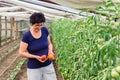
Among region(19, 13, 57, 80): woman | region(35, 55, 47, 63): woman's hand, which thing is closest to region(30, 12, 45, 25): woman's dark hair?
region(19, 13, 57, 80): woman

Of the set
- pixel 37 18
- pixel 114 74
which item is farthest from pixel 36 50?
pixel 114 74

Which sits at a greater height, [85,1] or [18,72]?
[85,1]

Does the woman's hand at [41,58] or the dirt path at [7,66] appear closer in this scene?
the woman's hand at [41,58]

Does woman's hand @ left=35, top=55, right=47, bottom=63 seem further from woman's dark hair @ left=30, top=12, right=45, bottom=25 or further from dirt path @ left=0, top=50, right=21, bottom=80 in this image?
dirt path @ left=0, top=50, right=21, bottom=80

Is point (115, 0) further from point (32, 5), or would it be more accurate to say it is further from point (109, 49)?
point (32, 5)

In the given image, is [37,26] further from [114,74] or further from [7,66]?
[7,66]

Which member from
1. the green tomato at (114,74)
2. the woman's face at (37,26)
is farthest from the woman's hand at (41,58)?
the green tomato at (114,74)

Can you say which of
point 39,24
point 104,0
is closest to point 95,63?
point 104,0

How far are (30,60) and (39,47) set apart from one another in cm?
22

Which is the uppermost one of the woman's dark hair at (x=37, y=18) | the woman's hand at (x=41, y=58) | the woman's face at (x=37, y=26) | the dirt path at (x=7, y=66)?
the woman's dark hair at (x=37, y=18)

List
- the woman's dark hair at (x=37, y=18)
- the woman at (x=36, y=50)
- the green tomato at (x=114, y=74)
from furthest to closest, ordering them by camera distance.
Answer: the woman at (x=36, y=50) < the woman's dark hair at (x=37, y=18) < the green tomato at (x=114, y=74)

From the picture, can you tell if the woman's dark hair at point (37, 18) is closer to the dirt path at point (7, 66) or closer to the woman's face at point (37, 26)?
the woman's face at point (37, 26)

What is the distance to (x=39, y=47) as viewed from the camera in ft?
16.5

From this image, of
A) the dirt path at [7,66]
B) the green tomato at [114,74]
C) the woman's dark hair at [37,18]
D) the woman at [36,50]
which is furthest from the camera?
the dirt path at [7,66]
